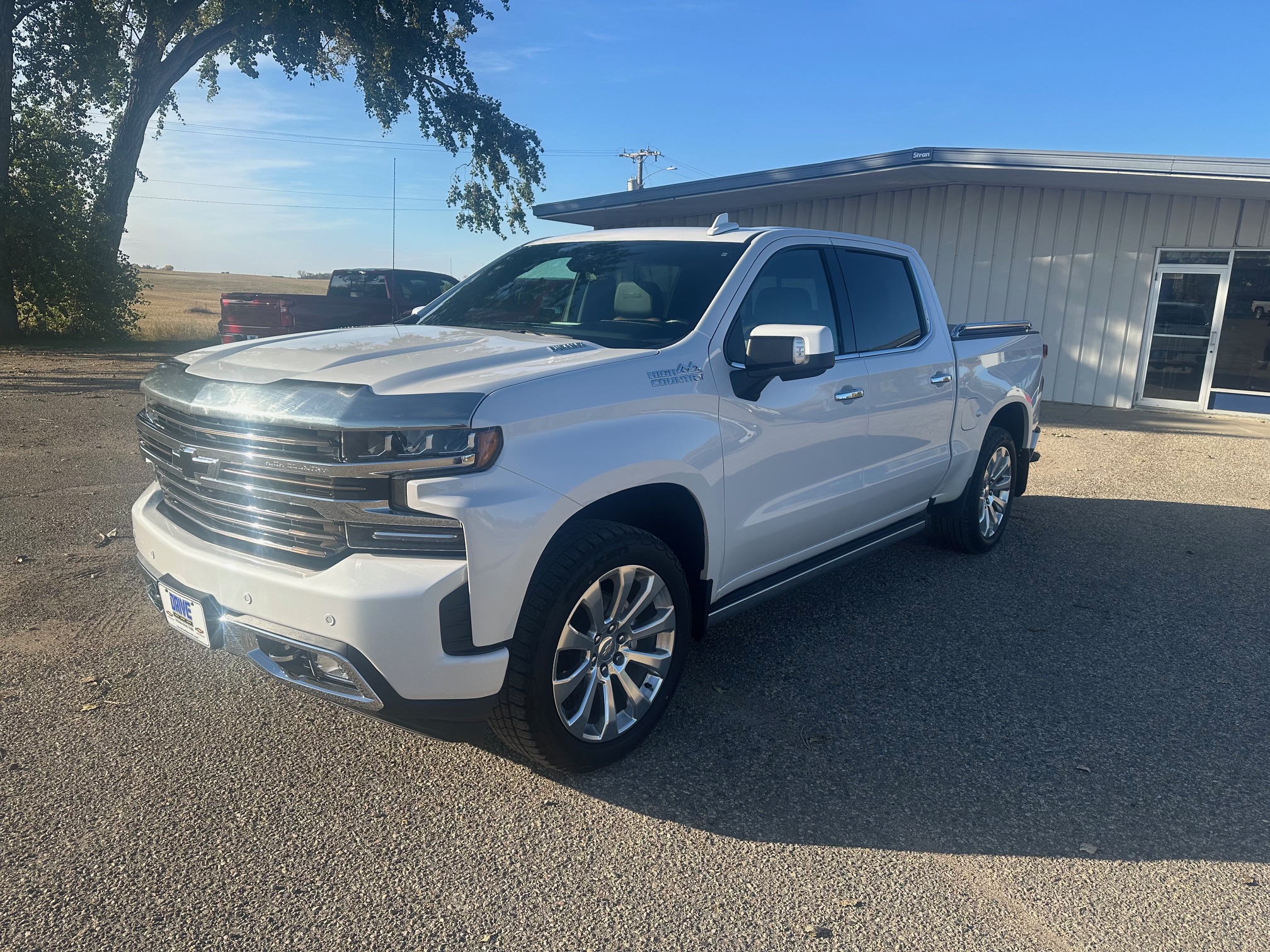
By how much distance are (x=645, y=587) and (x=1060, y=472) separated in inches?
286

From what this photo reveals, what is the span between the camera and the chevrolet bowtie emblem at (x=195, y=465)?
2945 mm

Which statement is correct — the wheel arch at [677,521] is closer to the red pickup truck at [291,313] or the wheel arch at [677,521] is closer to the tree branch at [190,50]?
the red pickup truck at [291,313]

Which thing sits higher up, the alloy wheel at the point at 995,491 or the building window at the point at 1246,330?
the building window at the point at 1246,330

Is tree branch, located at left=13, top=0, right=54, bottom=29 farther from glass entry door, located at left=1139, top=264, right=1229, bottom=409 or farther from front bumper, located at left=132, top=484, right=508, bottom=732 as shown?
glass entry door, located at left=1139, top=264, right=1229, bottom=409

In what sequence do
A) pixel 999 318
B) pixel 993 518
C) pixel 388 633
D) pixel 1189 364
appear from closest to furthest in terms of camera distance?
pixel 388 633 → pixel 993 518 → pixel 1189 364 → pixel 999 318

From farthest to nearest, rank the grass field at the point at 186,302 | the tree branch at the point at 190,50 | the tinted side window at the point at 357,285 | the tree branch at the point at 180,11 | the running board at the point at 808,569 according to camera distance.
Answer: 1. the grass field at the point at 186,302
2. the tree branch at the point at 190,50
3. the tree branch at the point at 180,11
4. the tinted side window at the point at 357,285
5. the running board at the point at 808,569

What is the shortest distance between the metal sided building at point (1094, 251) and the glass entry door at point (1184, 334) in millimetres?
20

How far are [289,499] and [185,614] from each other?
0.64 meters

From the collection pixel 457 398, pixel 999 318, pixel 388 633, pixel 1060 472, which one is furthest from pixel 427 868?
pixel 999 318

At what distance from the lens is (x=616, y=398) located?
10.0 feet

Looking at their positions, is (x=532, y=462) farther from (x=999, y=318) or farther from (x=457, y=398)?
(x=999, y=318)

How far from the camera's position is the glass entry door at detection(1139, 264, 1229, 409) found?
1406 cm

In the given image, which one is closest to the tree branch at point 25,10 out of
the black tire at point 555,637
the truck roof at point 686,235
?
the truck roof at point 686,235

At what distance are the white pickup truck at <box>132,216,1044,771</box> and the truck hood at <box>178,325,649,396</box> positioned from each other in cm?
2
